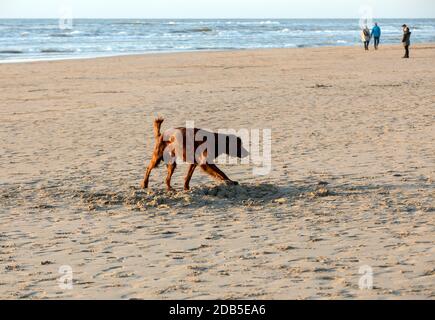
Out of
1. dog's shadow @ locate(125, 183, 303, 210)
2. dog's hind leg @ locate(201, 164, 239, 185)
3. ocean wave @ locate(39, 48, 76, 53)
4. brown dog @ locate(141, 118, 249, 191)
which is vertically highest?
brown dog @ locate(141, 118, 249, 191)

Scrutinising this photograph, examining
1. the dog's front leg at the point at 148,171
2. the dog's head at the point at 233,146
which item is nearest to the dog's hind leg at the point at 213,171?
the dog's head at the point at 233,146

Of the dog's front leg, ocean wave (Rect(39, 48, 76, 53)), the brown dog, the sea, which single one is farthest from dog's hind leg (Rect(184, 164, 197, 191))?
ocean wave (Rect(39, 48, 76, 53))

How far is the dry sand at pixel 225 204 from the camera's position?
6.10 m

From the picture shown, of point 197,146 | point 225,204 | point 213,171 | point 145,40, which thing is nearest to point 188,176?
point 213,171

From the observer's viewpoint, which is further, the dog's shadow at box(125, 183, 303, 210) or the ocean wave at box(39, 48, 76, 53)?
the ocean wave at box(39, 48, 76, 53)

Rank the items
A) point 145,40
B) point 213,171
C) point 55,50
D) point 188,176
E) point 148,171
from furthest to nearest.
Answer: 1. point 145,40
2. point 55,50
3. point 148,171
4. point 188,176
5. point 213,171

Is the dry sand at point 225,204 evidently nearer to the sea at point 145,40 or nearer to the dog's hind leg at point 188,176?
the dog's hind leg at point 188,176

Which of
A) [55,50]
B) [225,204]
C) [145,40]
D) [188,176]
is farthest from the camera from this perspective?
[145,40]

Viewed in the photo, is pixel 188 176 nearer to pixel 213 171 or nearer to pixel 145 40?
pixel 213 171

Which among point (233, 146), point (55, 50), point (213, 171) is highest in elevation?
point (233, 146)

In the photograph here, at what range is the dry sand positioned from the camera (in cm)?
610

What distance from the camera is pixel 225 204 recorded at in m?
8.65

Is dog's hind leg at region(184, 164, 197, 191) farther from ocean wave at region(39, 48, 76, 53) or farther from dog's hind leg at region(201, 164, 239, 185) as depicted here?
ocean wave at region(39, 48, 76, 53)

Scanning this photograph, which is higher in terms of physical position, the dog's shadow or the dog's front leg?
the dog's front leg
